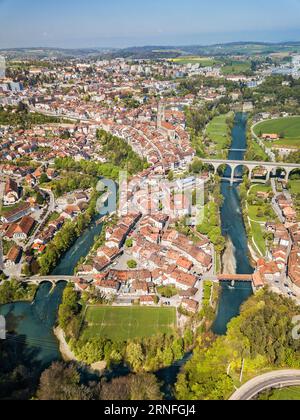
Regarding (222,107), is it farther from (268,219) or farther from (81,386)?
(81,386)

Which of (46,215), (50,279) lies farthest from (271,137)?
(50,279)

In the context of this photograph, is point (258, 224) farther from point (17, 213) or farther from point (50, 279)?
point (17, 213)

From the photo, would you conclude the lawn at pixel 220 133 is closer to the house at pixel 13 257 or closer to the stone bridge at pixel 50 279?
the stone bridge at pixel 50 279

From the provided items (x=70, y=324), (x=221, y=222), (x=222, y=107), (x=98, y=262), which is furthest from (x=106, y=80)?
(x=70, y=324)

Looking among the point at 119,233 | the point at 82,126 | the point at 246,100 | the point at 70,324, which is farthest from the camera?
the point at 246,100

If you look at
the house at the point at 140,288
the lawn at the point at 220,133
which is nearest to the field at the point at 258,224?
the house at the point at 140,288
